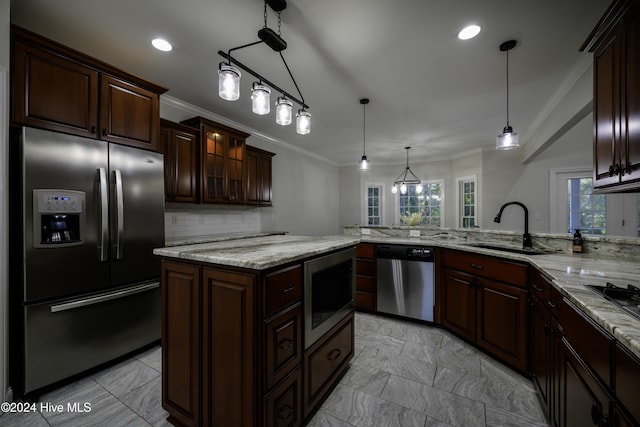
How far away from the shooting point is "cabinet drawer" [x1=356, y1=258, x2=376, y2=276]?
329 cm

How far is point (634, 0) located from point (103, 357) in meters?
3.86

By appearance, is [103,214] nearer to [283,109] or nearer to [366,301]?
[283,109]

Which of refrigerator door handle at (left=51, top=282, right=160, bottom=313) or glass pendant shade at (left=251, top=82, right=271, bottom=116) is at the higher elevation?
glass pendant shade at (left=251, top=82, right=271, bottom=116)

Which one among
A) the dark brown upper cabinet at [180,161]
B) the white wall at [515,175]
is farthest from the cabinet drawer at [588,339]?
the white wall at [515,175]

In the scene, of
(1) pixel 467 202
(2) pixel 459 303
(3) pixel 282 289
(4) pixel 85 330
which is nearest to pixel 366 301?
(2) pixel 459 303

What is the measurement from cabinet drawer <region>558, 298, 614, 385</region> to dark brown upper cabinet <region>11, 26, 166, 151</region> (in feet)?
10.3

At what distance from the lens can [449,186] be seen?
6.54 meters

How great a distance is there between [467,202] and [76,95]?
6773mm

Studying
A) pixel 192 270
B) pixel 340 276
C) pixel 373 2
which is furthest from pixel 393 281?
pixel 373 2

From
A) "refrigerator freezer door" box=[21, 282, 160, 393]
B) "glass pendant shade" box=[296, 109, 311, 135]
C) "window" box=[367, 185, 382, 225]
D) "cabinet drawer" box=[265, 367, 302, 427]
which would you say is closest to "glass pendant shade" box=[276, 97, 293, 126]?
"glass pendant shade" box=[296, 109, 311, 135]

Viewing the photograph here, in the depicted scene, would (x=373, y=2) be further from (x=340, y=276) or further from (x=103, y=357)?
(x=103, y=357)

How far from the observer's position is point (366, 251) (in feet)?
10.9

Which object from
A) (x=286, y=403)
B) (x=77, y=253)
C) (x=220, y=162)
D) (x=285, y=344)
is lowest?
(x=286, y=403)

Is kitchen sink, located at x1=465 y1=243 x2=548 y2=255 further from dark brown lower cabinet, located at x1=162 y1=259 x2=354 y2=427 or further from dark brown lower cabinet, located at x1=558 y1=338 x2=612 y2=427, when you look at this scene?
dark brown lower cabinet, located at x1=162 y1=259 x2=354 y2=427
